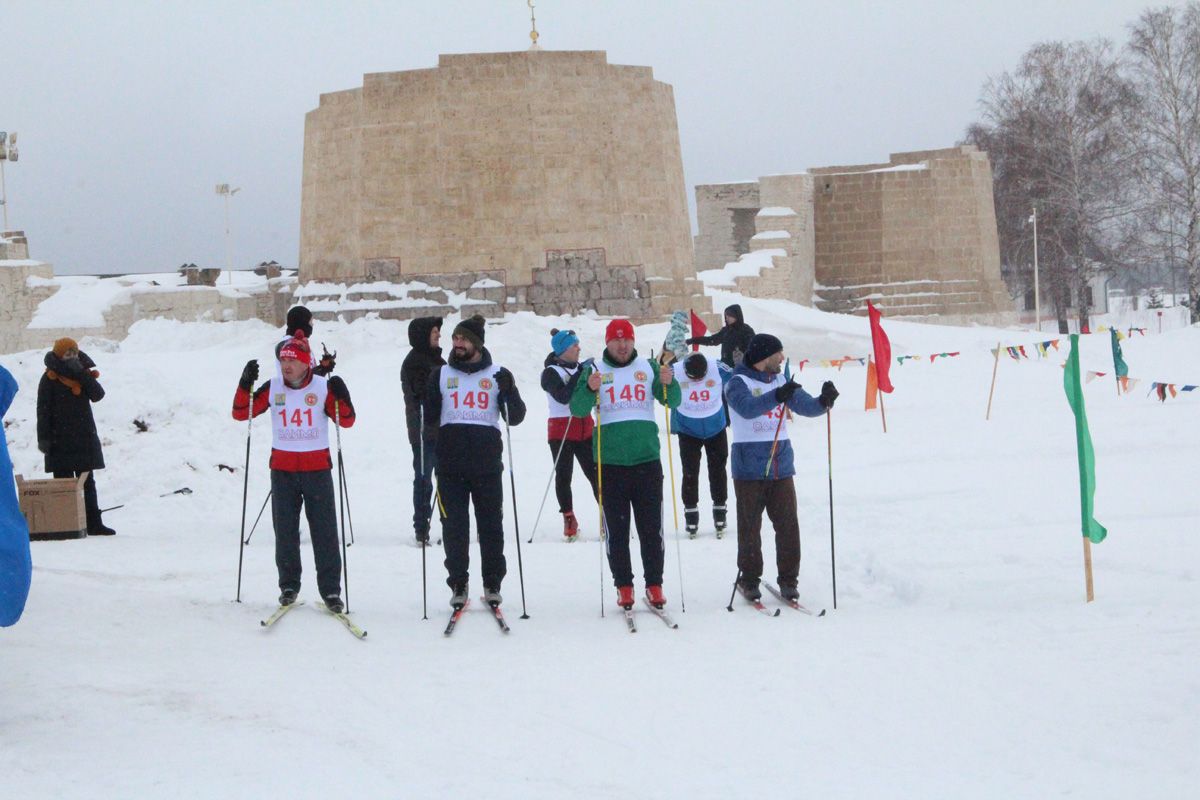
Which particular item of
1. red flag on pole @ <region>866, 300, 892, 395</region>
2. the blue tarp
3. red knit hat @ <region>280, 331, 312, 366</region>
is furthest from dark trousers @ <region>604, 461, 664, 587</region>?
red flag on pole @ <region>866, 300, 892, 395</region>

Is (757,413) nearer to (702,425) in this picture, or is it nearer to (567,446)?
(702,425)

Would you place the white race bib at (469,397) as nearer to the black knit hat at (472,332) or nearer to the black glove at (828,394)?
the black knit hat at (472,332)

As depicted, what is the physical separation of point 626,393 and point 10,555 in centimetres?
335

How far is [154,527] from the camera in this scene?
11289 millimetres

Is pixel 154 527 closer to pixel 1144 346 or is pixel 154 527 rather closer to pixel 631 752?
pixel 631 752

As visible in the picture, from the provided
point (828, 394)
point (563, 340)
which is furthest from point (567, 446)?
point (828, 394)

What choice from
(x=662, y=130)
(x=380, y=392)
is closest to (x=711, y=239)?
(x=662, y=130)

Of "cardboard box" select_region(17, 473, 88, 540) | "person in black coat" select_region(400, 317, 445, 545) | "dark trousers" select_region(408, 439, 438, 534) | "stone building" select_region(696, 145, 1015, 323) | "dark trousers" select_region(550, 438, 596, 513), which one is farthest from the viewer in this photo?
"stone building" select_region(696, 145, 1015, 323)

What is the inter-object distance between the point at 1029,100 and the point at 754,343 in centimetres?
3798

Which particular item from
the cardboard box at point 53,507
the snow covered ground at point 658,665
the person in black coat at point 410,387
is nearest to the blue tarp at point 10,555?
the snow covered ground at point 658,665

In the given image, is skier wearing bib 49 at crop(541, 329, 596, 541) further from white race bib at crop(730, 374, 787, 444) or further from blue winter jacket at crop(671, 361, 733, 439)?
white race bib at crop(730, 374, 787, 444)

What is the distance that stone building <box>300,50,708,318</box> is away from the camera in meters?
Answer: 24.3

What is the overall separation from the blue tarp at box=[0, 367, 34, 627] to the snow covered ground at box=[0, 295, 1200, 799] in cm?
44

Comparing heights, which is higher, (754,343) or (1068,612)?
(754,343)
